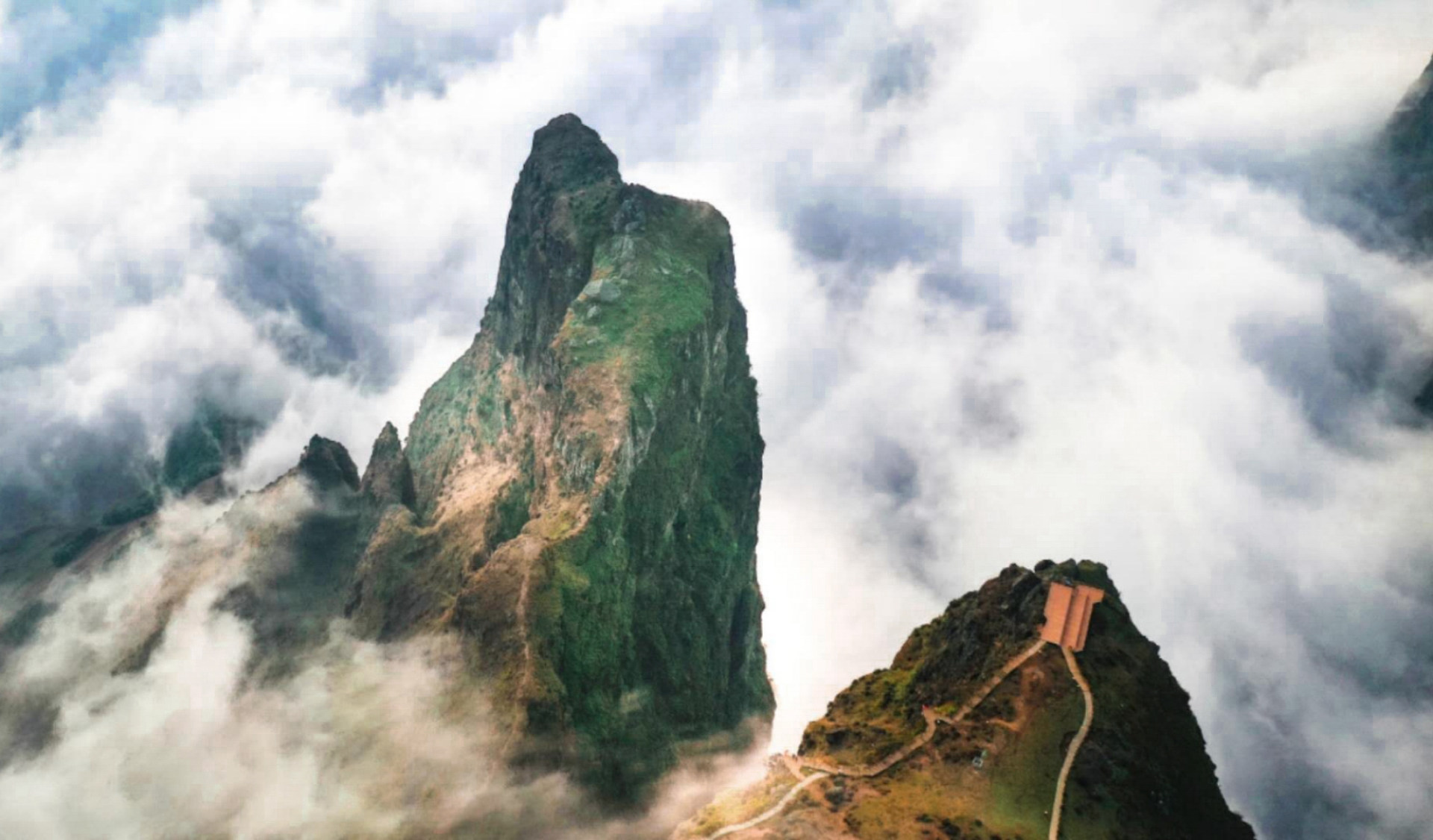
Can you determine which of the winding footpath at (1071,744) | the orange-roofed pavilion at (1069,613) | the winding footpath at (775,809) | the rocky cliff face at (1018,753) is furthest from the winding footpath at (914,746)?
the orange-roofed pavilion at (1069,613)

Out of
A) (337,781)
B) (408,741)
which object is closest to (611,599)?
(408,741)

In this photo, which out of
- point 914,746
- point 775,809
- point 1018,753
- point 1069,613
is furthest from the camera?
point 1069,613

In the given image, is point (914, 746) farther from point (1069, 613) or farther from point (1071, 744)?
point (1069, 613)

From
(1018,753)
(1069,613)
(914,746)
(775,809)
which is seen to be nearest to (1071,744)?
(1018,753)

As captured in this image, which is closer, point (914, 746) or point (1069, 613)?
point (914, 746)

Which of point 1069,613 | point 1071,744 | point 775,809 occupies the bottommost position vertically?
point 775,809

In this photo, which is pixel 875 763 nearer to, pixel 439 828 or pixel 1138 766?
pixel 1138 766

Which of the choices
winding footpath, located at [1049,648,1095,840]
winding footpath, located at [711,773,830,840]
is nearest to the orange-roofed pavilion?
winding footpath, located at [1049,648,1095,840]

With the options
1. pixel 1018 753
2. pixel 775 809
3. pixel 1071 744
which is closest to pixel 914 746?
pixel 1018 753

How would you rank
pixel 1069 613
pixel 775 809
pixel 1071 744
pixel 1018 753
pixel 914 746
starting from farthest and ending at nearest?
1. pixel 1069 613
2. pixel 914 746
3. pixel 775 809
4. pixel 1018 753
5. pixel 1071 744

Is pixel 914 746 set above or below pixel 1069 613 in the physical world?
below
